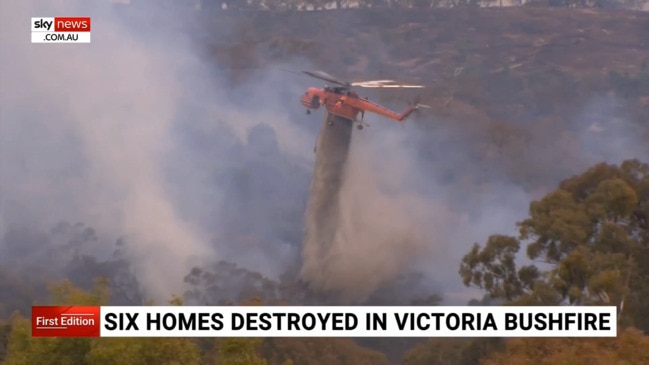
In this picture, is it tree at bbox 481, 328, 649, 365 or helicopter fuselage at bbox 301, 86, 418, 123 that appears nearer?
tree at bbox 481, 328, 649, 365

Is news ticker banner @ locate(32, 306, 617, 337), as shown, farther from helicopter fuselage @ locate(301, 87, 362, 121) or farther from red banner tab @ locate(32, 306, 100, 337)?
helicopter fuselage @ locate(301, 87, 362, 121)

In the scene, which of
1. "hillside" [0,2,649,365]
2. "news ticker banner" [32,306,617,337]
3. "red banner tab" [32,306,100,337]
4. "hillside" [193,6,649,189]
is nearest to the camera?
"red banner tab" [32,306,100,337]

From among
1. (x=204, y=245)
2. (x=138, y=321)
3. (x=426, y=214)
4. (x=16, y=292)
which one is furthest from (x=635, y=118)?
(x=138, y=321)

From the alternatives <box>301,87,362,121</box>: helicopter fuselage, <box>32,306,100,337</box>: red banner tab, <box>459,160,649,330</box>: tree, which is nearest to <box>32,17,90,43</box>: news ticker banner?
<box>301,87,362,121</box>: helicopter fuselage

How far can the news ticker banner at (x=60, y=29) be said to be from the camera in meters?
60.3

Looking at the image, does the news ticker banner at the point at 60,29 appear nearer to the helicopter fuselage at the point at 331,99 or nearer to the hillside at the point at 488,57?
the helicopter fuselage at the point at 331,99

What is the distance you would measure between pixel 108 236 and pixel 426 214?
672 inches

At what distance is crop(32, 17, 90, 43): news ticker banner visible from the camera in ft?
198

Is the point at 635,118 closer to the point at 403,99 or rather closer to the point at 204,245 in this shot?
the point at 403,99

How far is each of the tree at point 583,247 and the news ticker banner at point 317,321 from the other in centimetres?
702

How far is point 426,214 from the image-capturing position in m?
73.8

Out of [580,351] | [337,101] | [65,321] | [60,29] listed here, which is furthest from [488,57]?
[65,321]

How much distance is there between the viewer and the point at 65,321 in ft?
75.8

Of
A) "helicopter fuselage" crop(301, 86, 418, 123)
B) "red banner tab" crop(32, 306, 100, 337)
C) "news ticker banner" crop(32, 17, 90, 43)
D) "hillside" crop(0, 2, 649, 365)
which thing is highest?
"news ticker banner" crop(32, 17, 90, 43)
